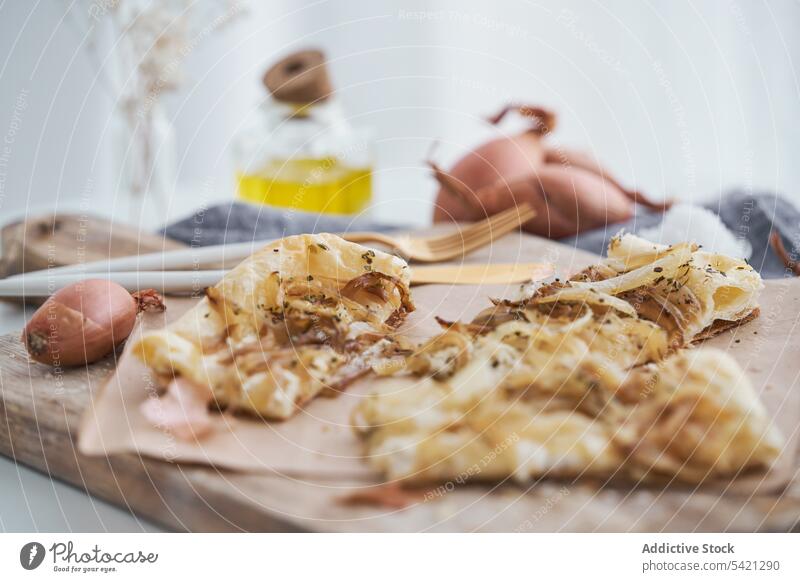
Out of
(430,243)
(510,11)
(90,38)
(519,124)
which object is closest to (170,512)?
(430,243)

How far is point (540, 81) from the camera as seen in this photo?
5.75ft

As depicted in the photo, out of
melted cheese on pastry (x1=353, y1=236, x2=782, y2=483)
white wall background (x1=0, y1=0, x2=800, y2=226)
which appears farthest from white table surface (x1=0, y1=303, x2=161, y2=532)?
white wall background (x1=0, y1=0, x2=800, y2=226)

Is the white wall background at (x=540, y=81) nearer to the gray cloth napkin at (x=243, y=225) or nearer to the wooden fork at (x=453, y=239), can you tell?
the gray cloth napkin at (x=243, y=225)

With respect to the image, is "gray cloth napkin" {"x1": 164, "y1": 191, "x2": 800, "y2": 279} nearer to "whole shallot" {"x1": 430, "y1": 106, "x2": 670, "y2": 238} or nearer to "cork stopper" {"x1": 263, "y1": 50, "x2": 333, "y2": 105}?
"whole shallot" {"x1": 430, "y1": 106, "x2": 670, "y2": 238}

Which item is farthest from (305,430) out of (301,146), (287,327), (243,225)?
(301,146)

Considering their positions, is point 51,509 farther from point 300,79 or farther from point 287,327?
point 300,79

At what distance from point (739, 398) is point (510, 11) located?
4.60ft

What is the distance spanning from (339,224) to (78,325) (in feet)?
1.76

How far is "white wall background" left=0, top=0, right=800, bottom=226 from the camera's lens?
1589 mm

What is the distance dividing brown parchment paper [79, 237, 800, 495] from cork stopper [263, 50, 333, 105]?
0.62 metres

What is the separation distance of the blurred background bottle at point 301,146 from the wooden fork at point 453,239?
0.33m

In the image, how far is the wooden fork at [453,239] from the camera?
0.88 m

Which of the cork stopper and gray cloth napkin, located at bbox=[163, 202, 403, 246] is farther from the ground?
the cork stopper
